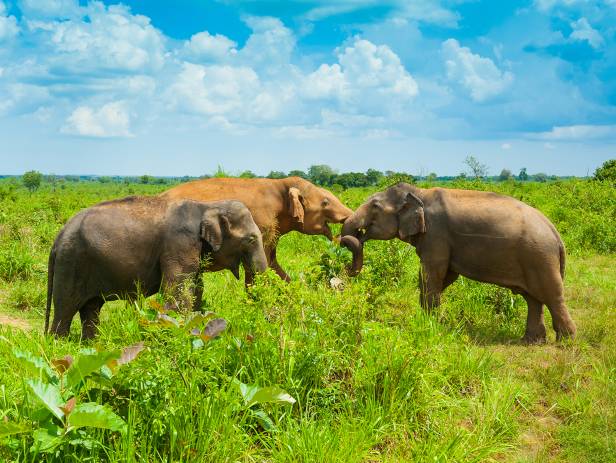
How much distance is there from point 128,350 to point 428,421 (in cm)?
195

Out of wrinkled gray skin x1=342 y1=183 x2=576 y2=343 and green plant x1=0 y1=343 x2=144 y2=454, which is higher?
wrinkled gray skin x1=342 y1=183 x2=576 y2=343

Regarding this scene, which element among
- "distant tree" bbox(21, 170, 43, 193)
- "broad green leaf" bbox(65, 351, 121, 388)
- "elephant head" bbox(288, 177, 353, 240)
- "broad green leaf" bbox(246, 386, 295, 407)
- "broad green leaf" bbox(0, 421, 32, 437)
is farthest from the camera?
"distant tree" bbox(21, 170, 43, 193)

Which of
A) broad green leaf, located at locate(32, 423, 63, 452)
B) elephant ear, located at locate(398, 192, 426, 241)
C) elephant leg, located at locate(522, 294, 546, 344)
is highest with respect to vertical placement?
elephant ear, located at locate(398, 192, 426, 241)

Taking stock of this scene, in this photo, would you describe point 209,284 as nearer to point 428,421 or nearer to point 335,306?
point 335,306

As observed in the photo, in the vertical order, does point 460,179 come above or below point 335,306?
above

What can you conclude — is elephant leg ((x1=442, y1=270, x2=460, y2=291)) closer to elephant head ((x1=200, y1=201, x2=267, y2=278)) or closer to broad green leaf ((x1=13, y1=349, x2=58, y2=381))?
elephant head ((x1=200, y1=201, x2=267, y2=278))

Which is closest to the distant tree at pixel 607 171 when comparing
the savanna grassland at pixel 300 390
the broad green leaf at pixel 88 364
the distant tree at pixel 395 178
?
the distant tree at pixel 395 178

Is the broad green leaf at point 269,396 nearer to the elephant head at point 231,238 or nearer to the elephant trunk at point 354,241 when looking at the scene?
the elephant head at point 231,238

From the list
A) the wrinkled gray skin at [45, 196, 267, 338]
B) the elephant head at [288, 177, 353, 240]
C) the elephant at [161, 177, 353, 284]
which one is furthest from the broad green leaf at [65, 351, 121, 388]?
the elephant head at [288, 177, 353, 240]

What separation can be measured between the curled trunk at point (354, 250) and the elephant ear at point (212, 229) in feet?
5.66

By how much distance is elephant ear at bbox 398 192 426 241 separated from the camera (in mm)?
7162

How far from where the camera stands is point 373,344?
15.0 feet

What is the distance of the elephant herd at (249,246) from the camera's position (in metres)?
6.09

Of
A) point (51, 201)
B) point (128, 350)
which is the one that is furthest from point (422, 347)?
point (51, 201)
